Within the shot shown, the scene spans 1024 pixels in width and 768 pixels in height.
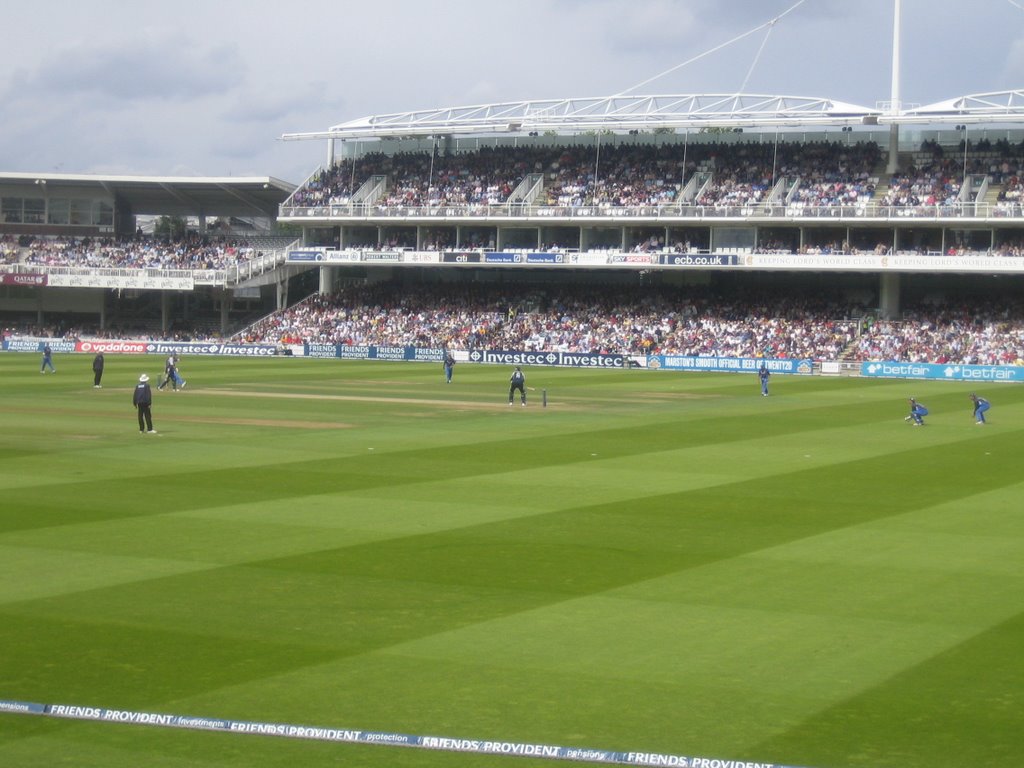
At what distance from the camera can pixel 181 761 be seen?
8.99 m

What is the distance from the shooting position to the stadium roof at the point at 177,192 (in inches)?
3600

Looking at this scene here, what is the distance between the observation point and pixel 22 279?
88.4 m

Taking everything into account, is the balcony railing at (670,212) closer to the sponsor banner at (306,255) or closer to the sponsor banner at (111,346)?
the sponsor banner at (306,255)

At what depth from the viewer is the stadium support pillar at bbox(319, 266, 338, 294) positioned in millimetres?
90500

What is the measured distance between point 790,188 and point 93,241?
162ft

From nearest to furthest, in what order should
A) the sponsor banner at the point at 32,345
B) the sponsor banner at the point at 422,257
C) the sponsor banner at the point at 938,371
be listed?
the sponsor banner at the point at 938,371 → the sponsor banner at the point at 32,345 → the sponsor banner at the point at 422,257

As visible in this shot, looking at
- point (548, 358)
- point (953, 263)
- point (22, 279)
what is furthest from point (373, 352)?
point (953, 263)

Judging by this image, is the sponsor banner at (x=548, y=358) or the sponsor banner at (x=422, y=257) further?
the sponsor banner at (x=422, y=257)

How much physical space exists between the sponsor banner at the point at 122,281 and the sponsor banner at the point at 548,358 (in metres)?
23.3

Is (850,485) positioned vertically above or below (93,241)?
below

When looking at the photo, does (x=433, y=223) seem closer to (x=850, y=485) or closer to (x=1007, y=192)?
(x=1007, y=192)

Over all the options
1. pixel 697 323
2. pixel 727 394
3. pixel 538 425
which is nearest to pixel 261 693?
pixel 538 425

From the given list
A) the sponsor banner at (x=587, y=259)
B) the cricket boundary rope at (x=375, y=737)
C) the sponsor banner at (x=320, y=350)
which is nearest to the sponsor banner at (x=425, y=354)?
the sponsor banner at (x=320, y=350)

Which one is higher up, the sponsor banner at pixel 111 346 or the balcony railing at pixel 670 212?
the balcony railing at pixel 670 212
